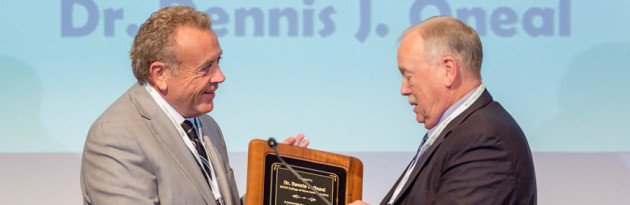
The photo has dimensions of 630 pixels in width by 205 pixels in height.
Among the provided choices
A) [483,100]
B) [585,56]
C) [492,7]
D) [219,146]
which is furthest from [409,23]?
[483,100]

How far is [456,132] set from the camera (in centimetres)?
328

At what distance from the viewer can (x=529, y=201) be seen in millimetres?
3234

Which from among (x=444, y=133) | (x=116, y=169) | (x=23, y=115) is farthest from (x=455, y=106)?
(x=23, y=115)

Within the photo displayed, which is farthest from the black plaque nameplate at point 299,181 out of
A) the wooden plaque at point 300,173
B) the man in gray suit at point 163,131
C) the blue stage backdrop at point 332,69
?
the blue stage backdrop at point 332,69

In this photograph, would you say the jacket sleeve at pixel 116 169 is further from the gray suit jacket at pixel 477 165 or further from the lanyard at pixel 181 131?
the gray suit jacket at pixel 477 165

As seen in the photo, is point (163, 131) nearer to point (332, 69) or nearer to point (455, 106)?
point (455, 106)

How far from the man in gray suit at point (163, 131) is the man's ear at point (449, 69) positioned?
715 mm

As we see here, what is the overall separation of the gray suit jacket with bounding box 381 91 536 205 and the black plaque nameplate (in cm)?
35

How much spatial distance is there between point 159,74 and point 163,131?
7.7 inches

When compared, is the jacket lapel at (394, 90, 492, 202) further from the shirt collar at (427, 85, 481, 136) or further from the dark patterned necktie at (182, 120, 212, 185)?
the dark patterned necktie at (182, 120, 212, 185)

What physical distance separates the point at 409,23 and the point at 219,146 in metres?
1.46

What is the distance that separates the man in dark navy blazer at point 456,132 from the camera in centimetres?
316

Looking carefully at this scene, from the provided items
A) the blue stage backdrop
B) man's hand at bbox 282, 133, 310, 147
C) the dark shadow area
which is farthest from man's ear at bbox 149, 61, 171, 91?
the dark shadow area

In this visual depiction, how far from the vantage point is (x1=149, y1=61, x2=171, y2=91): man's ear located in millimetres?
3635
